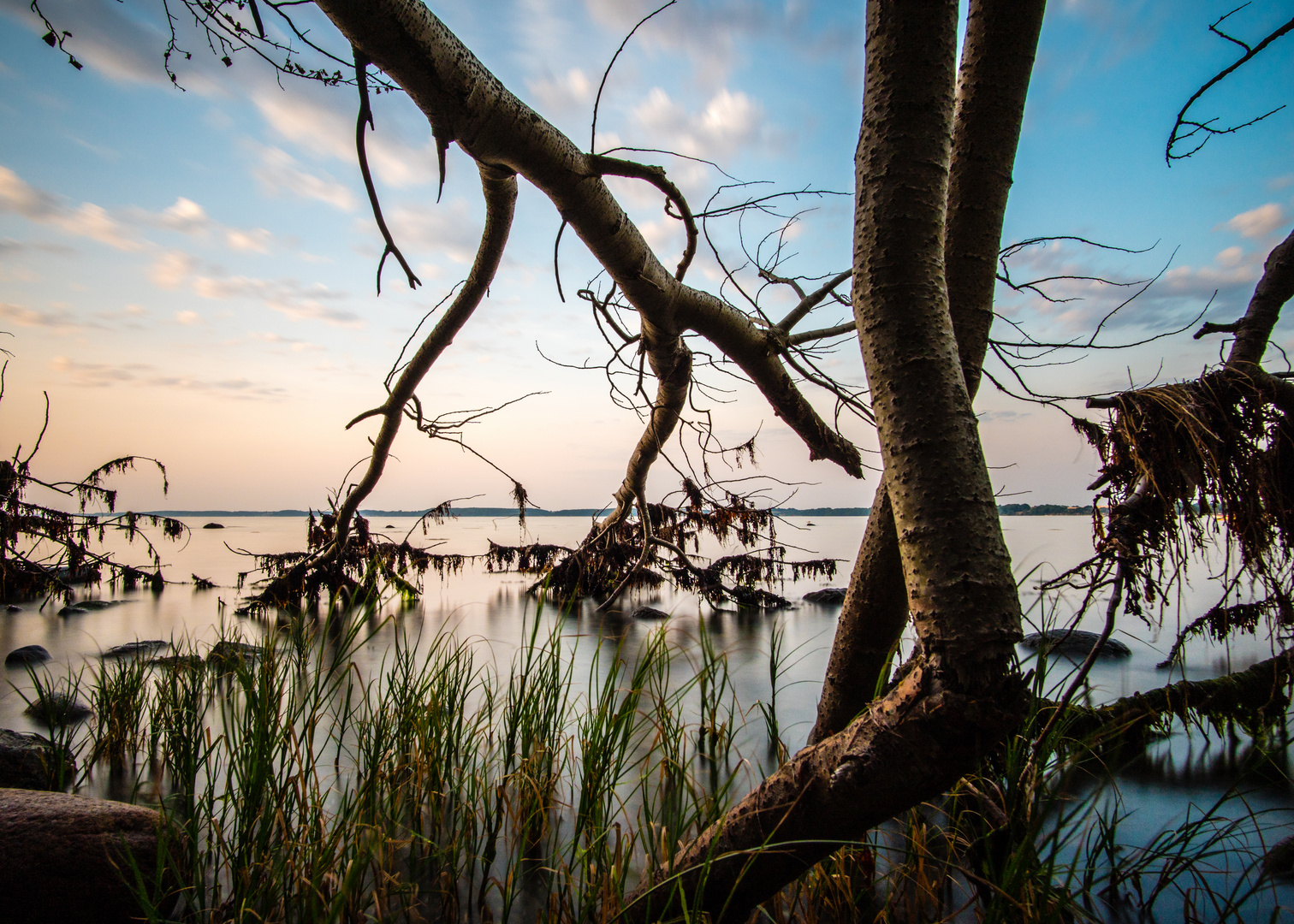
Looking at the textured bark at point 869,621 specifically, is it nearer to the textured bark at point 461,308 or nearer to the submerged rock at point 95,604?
the textured bark at point 461,308

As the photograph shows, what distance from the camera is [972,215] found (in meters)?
1.77

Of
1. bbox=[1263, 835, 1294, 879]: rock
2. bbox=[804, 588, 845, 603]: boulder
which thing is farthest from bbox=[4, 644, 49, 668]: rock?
bbox=[804, 588, 845, 603]: boulder

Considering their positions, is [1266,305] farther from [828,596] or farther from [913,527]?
[828,596]

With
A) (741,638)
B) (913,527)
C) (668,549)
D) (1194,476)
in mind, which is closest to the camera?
(913,527)

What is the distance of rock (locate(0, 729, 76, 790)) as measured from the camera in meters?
2.54

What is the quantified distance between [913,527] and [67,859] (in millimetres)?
2558

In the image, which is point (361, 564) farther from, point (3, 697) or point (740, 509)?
point (740, 509)

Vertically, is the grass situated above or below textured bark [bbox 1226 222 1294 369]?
below

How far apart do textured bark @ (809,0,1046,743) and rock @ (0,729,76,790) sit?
320 centimetres

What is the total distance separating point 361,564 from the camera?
642 cm

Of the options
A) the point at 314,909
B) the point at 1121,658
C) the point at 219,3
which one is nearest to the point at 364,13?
the point at 219,3

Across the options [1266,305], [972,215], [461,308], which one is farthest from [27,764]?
[1266,305]

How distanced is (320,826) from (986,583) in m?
→ 2.02

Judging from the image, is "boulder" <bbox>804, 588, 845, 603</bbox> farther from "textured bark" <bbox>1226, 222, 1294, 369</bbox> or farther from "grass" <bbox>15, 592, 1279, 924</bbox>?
"textured bark" <bbox>1226, 222, 1294, 369</bbox>
